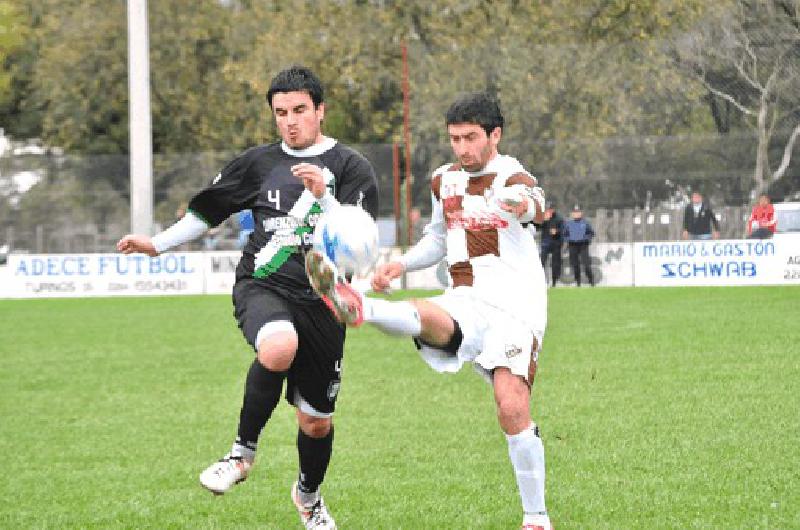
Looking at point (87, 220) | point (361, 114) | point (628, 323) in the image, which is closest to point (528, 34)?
point (361, 114)

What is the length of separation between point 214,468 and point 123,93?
142ft

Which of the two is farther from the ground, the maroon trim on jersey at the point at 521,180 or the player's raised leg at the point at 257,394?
the maroon trim on jersey at the point at 521,180

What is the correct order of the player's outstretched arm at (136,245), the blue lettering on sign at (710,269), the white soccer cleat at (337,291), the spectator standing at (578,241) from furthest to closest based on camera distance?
the spectator standing at (578,241)
the blue lettering on sign at (710,269)
the player's outstretched arm at (136,245)
the white soccer cleat at (337,291)

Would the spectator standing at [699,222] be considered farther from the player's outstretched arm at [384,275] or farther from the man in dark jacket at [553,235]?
the player's outstretched arm at [384,275]

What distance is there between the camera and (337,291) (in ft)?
17.9

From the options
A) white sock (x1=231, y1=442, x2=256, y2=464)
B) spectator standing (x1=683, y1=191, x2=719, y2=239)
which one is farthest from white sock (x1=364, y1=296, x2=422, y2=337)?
spectator standing (x1=683, y1=191, x2=719, y2=239)

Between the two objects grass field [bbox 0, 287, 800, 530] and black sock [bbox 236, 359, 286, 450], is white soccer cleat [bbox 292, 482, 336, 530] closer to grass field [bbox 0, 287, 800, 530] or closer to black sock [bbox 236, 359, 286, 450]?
grass field [bbox 0, 287, 800, 530]

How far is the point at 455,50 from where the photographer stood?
34.9m

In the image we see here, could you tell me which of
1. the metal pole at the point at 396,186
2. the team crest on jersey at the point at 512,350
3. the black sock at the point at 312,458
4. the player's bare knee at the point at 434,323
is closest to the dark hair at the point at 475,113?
the player's bare knee at the point at 434,323

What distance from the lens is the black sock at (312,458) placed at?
22.3 ft

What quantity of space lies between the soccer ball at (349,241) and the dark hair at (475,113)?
77 centimetres

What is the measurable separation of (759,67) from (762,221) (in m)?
3.58

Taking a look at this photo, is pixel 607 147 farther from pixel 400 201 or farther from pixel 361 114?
pixel 361 114

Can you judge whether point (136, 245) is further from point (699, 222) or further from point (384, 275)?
point (699, 222)
